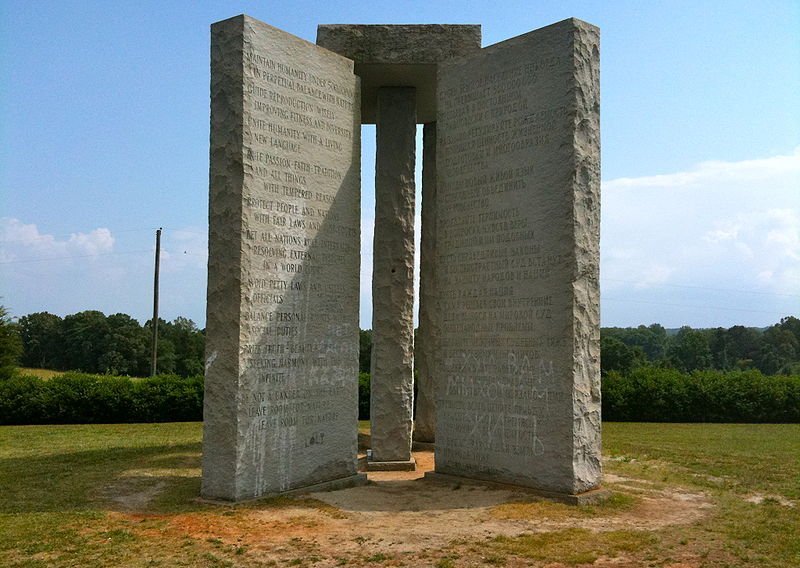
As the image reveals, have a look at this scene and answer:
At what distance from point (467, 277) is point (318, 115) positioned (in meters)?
2.84

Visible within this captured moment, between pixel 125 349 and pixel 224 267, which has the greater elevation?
pixel 224 267

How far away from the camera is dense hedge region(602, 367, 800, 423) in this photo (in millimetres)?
19438

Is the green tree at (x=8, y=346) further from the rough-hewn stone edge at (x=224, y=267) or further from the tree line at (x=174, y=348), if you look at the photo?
the rough-hewn stone edge at (x=224, y=267)

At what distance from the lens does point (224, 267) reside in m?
7.98

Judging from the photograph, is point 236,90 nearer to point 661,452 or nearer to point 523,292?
point 523,292

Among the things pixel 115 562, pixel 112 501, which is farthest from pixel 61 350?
pixel 115 562

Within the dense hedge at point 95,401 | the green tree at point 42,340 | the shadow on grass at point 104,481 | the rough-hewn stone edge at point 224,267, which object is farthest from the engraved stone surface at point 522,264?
the green tree at point 42,340

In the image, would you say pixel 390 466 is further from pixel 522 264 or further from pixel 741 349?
pixel 741 349

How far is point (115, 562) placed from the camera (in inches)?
226

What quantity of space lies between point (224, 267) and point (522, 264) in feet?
11.7

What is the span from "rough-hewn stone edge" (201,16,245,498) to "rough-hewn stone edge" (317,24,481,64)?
2.92 meters

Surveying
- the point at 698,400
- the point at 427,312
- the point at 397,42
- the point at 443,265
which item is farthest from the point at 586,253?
the point at 698,400

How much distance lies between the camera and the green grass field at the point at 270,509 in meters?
5.96

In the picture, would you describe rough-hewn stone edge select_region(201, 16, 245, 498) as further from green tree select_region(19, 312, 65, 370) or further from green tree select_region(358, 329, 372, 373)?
green tree select_region(19, 312, 65, 370)
